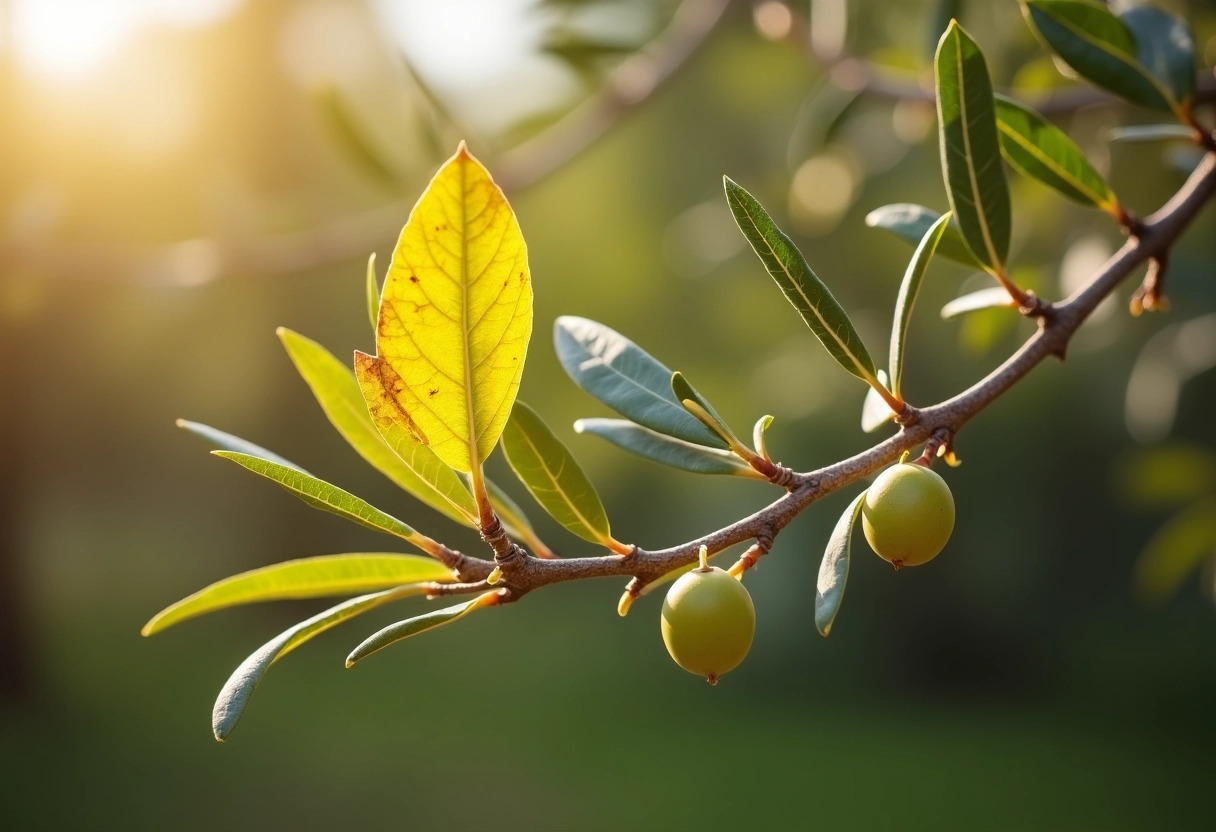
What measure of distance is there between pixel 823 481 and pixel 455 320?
0.24 m

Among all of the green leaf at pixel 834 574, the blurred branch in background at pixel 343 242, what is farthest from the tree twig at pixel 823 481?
the blurred branch in background at pixel 343 242

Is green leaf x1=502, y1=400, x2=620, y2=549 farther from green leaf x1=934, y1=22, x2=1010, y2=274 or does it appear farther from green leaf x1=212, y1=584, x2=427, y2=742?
green leaf x1=934, y1=22, x2=1010, y2=274

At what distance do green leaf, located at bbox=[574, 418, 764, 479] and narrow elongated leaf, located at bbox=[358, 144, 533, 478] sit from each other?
159 millimetres

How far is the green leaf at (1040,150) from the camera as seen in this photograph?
2.61ft

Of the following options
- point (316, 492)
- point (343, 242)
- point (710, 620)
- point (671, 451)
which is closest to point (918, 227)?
point (671, 451)

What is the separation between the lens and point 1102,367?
10.4 feet

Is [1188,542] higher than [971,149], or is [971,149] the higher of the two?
[971,149]

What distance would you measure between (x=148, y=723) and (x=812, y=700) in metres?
4.99

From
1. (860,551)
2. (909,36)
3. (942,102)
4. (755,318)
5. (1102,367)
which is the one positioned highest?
(909,36)

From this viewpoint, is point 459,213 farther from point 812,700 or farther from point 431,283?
point 812,700

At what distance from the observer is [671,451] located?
661 millimetres

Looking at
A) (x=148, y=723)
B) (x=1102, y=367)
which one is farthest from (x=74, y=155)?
(x=1102, y=367)

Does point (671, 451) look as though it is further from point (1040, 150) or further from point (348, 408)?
point (1040, 150)

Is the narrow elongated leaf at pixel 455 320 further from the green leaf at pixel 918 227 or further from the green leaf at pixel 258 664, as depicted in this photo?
the green leaf at pixel 918 227
